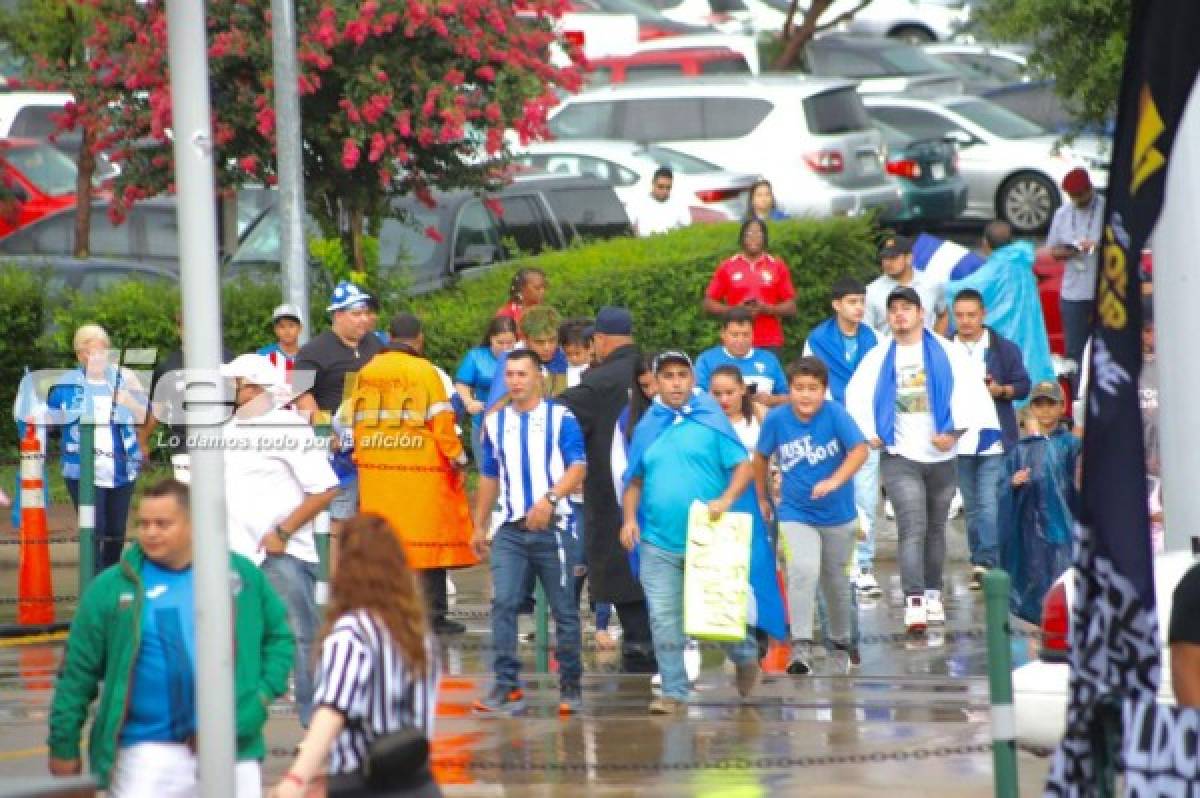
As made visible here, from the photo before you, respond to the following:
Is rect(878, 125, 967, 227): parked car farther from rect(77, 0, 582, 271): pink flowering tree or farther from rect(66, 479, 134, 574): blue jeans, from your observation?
rect(66, 479, 134, 574): blue jeans

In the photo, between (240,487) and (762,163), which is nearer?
(240,487)

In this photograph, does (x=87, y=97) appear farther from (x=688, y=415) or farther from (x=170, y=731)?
(x=170, y=731)

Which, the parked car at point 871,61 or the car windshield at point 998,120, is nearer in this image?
the car windshield at point 998,120

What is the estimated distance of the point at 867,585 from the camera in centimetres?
1608

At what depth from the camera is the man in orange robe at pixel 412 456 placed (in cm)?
1380

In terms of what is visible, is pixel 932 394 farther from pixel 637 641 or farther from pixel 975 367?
pixel 637 641

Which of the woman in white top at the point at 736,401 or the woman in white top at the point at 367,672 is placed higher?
the woman in white top at the point at 736,401

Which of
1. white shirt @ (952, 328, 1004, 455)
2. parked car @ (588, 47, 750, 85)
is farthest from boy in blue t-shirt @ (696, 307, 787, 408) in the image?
parked car @ (588, 47, 750, 85)

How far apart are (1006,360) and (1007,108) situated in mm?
17731

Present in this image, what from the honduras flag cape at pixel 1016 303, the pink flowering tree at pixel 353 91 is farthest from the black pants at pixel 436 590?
the honduras flag cape at pixel 1016 303

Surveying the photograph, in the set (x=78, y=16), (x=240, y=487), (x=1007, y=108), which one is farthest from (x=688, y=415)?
(x=1007, y=108)

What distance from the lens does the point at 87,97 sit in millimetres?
20109

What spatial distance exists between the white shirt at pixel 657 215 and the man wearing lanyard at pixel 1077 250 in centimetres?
619

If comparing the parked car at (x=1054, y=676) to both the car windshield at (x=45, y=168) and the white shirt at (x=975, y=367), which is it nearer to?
the white shirt at (x=975, y=367)
